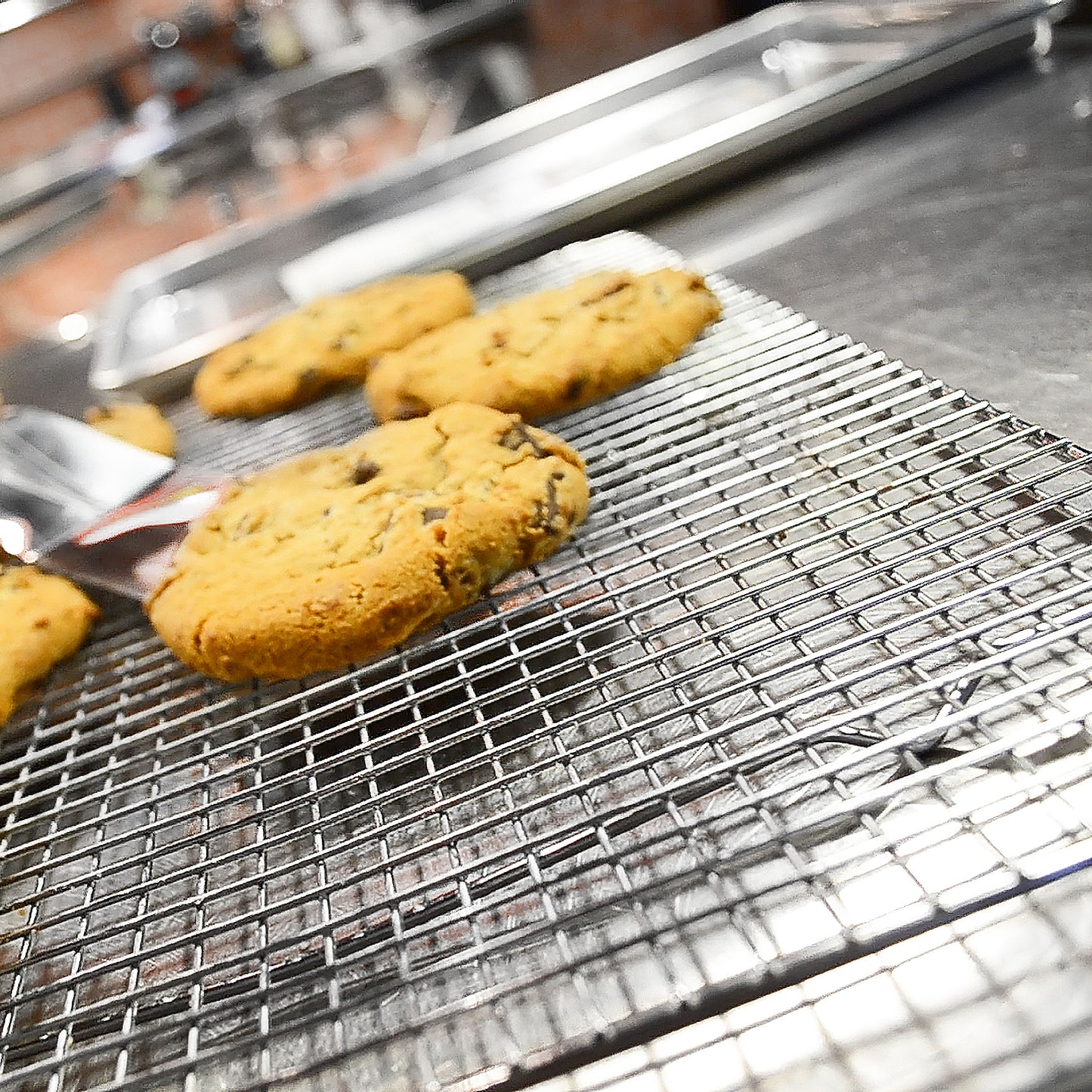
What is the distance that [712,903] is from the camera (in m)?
0.82

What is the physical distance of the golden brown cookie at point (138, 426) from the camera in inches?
71.3

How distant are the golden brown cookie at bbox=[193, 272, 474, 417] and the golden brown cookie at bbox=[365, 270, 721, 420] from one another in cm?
14

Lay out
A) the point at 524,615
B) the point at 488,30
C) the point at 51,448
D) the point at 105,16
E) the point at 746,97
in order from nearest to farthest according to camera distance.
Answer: the point at 524,615 < the point at 51,448 < the point at 746,97 < the point at 488,30 < the point at 105,16

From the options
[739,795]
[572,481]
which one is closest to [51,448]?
[572,481]

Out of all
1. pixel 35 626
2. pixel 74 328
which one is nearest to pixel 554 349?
pixel 35 626

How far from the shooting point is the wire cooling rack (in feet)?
2.57

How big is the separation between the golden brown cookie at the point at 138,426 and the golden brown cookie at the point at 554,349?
0.41 metres

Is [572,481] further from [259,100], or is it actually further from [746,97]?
[259,100]

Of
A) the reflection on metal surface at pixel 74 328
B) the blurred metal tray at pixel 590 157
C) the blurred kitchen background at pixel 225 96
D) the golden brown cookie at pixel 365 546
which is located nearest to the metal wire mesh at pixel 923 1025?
the golden brown cookie at pixel 365 546

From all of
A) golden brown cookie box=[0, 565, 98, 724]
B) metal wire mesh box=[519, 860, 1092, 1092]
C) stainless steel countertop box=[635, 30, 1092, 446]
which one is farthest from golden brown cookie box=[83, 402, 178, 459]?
metal wire mesh box=[519, 860, 1092, 1092]

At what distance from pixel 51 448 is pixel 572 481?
3.05 ft

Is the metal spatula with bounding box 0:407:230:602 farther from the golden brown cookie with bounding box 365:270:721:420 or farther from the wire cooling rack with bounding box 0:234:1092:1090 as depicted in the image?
the golden brown cookie with bounding box 365:270:721:420

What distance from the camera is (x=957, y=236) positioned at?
174 centimetres

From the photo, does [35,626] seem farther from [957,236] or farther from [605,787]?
[957,236]
